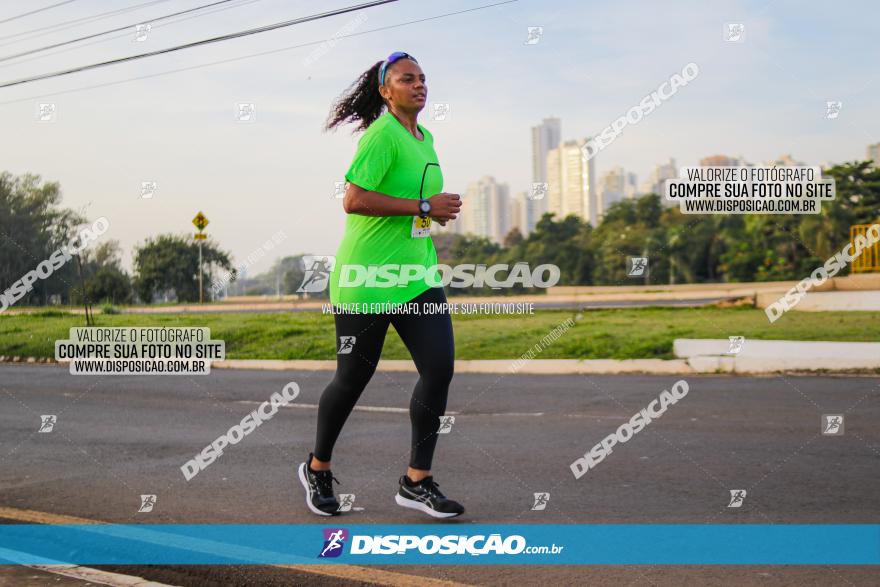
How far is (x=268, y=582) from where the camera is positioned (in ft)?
11.6

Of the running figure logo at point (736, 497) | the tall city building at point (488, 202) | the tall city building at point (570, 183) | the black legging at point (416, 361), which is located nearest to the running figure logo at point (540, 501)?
the black legging at point (416, 361)

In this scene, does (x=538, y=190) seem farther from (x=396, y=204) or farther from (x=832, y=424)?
(x=396, y=204)

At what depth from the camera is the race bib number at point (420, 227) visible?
14.1ft

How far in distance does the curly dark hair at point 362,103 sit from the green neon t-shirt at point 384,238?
35 cm

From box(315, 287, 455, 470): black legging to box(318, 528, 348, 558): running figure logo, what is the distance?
51 cm

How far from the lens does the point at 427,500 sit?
4383 millimetres

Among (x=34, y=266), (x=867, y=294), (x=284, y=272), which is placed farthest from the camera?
(x=284, y=272)

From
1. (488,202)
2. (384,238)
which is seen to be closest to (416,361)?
→ (384,238)

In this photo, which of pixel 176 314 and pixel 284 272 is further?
pixel 284 272

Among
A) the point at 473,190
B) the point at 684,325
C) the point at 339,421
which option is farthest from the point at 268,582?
the point at 473,190

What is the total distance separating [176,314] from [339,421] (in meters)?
18.1

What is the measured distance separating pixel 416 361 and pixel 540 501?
0.96 meters

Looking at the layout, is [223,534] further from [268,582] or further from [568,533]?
[568,533]

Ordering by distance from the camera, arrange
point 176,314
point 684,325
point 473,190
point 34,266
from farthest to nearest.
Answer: point 473,190
point 176,314
point 684,325
point 34,266
